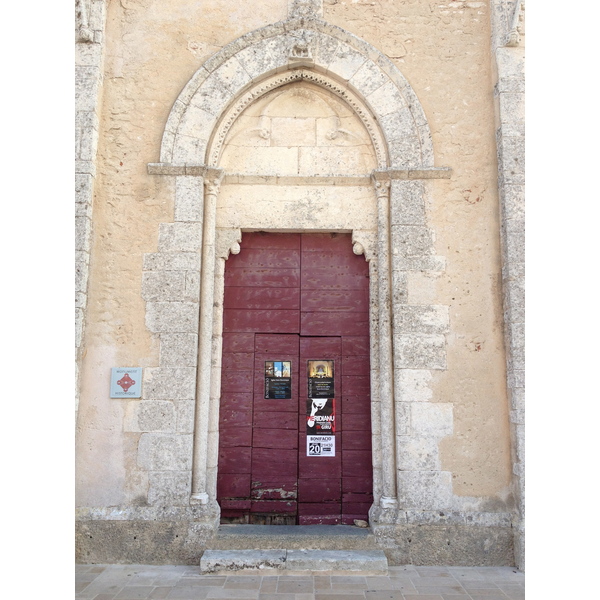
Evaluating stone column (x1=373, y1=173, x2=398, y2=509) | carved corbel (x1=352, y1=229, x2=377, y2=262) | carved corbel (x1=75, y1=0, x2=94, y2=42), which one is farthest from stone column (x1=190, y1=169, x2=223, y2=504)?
carved corbel (x1=75, y1=0, x2=94, y2=42)

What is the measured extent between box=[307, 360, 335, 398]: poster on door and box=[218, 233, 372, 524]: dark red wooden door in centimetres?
5

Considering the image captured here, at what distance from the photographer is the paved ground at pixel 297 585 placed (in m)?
3.59

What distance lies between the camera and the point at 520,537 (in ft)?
13.4

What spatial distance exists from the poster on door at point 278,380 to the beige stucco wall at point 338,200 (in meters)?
0.91

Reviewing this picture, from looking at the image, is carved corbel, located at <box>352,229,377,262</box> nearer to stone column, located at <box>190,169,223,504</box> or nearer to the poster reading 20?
the poster reading 20

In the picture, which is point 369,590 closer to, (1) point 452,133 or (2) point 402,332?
(2) point 402,332

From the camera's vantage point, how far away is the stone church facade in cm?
428

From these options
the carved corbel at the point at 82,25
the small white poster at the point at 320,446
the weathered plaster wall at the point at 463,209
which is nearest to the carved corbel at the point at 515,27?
the weathered plaster wall at the point at 463,209

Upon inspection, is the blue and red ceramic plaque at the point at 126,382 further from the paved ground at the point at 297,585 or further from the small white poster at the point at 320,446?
the small white poster at the point at 320,446

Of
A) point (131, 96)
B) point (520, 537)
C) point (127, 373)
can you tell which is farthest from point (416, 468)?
point (131, 96)

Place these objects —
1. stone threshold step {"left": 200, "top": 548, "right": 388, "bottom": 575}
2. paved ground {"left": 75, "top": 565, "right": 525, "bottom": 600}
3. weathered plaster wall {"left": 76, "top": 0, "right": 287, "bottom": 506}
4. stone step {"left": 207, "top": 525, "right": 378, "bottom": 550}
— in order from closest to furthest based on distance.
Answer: paved ground {"left": 75, "top": 565, "right": 525, "bottom": 600}
stone threshold step {"left": 200, "top": 548, "right": 388, "bottom": 575}
stone step {"left": 207, "top": 525, "right": 378, "bottom": 550}
weathered plaster wall {"left": 76, "top": 0, "right": 287, "bottom": 506}

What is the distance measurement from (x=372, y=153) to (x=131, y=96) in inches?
93.2

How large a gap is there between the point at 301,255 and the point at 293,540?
8.24ft

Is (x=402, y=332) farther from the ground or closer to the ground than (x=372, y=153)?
closer to the ground
